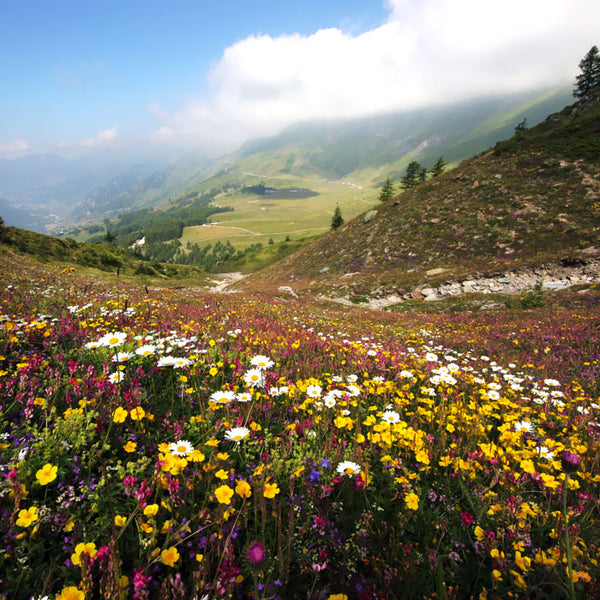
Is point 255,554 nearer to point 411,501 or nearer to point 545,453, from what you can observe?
point 411,501

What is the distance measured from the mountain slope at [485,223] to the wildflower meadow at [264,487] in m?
23.4

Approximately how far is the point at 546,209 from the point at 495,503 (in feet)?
120

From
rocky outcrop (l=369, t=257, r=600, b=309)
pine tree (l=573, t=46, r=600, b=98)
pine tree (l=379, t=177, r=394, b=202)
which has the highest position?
pine tree (l=573, t=46, r=600, b=98)

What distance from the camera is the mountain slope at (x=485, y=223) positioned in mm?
25359

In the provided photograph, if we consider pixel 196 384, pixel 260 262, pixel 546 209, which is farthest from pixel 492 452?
pixel 260 262

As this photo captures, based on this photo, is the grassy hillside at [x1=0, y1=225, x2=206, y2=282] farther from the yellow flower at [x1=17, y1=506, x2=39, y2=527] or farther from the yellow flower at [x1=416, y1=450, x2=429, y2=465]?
the yellow flower at [x1=416, y1=450, x2=429, y2=465]

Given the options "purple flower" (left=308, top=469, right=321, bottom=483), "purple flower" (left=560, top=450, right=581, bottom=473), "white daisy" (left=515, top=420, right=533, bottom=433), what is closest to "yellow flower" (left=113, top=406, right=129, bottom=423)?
"purple flower" (left=308, top=469, right=321, bottom=483)

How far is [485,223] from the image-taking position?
29984 mm

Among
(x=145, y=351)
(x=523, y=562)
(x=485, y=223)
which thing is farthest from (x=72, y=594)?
(x=485, y=223)

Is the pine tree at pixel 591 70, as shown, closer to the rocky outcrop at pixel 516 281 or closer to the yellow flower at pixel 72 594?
the rocky outcrop at pixel 516 281

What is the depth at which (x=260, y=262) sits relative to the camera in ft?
318

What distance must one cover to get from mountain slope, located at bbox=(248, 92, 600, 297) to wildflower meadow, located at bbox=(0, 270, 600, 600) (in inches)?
921

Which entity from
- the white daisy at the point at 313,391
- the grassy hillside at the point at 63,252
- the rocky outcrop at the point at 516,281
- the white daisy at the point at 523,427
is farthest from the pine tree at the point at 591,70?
the grassy hillside at the point at 63,252

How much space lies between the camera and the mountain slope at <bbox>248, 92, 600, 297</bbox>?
83.2ft
